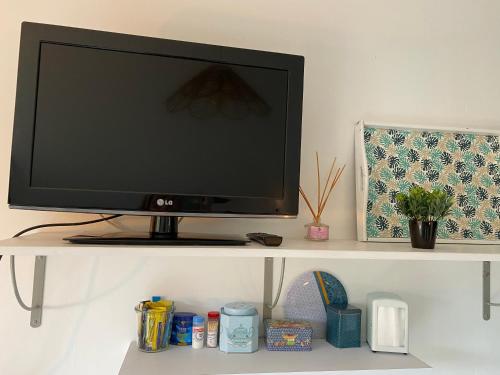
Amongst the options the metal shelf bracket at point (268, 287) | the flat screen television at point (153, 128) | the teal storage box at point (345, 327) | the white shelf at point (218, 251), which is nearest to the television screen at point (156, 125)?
the flat screen television at point (153, 128)

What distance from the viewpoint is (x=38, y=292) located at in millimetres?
1048

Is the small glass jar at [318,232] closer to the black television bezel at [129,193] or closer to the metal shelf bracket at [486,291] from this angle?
the black television bezel at [129,193]

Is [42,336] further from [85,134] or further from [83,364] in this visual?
[85,134]

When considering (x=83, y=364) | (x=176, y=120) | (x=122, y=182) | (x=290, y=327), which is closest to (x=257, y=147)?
(x=176, y=120)

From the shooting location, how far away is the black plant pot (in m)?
0.98

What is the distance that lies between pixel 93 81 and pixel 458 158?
1.08 metres

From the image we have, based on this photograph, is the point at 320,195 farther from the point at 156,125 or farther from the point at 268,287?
the point at 156,125

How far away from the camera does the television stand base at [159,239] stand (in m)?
0.84

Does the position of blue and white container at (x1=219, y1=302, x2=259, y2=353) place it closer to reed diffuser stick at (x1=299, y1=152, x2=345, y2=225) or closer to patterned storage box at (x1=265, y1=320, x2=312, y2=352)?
patterned storage box at (x1=265, y1=320, x2=312, y2=352)

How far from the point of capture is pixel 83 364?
3.50 feet

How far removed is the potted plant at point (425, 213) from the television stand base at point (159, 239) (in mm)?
437

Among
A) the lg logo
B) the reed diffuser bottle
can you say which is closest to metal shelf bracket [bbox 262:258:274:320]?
the reed diffuser bottle

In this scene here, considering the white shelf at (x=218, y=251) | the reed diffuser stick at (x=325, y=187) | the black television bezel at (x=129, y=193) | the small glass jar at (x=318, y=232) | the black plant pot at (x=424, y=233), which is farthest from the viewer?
the reed diffuser stick at (x=325, y=187)

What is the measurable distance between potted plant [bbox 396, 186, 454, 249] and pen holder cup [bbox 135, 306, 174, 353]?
67 centimetres
